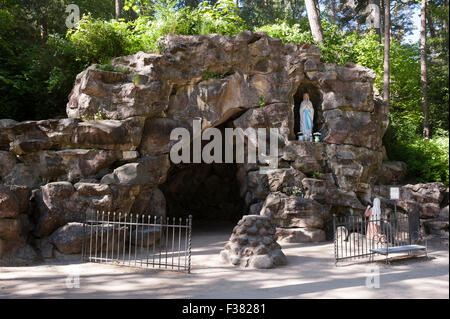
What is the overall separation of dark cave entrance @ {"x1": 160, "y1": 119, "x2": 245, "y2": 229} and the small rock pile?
908 centimetres

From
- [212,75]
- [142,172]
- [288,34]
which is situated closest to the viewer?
[142,172]

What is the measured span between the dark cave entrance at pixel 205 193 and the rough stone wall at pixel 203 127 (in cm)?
390

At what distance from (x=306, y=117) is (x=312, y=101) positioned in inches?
60.0

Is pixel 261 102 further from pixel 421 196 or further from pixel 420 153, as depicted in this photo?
pixel 420 153

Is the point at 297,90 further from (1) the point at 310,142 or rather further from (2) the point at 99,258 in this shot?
(2) the point at 99,258

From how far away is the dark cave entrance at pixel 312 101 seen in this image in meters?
14.7

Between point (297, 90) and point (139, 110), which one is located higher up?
point (297, 90)

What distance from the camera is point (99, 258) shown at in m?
8.69

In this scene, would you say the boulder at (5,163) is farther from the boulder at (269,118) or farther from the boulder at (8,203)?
the boulder at (269,118)

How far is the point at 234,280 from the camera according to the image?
7.25 meters

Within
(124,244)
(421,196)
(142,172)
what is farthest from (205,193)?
(421,196)

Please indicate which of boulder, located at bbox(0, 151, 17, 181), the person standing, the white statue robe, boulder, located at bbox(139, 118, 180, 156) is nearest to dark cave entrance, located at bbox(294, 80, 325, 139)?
the white statue robe
